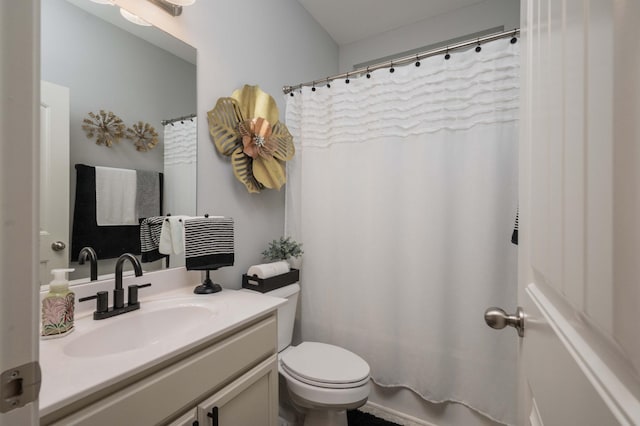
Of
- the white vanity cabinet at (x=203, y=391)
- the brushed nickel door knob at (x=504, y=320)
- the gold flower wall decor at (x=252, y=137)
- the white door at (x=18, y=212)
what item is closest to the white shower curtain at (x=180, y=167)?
the gold flower wall decor at (x=252, y=137)

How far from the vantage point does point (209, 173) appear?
4.88 feet

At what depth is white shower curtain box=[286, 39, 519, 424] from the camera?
1418 mm

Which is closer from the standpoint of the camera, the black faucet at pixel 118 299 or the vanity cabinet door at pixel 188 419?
the vanity cabinet door at pixel 188 419

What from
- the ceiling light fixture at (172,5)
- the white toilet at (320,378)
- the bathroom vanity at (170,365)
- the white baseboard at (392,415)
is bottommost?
the white baseboard at (392,415)

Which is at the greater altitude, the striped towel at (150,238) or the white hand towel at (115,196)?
the white hand towel at (115,196)

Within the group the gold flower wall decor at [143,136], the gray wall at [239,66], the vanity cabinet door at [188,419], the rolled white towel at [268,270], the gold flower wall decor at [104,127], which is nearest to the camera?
the vanity cabinet door at [188,419]

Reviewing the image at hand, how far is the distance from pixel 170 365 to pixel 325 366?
817 mm

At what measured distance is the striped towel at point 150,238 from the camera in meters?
1.23

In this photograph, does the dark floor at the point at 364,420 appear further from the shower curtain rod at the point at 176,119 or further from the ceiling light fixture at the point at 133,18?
the ceiling light fixture at the point at 133,18

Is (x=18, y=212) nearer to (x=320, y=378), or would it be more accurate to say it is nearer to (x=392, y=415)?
(x=320, y=378)

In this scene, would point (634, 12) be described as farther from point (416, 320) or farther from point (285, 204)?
point (285, 204)

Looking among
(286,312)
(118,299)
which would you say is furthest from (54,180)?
(286,312)

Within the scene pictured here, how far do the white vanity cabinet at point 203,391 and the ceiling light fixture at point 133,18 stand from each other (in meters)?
1.29

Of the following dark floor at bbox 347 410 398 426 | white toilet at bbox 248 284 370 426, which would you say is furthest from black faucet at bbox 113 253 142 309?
dark floor at bbox 347 410 398 426
